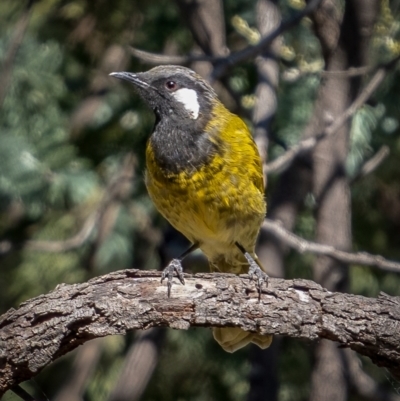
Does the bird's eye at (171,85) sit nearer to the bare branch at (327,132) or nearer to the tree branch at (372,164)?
the bare branch at (327,132)

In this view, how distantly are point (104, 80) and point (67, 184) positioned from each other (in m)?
1.16

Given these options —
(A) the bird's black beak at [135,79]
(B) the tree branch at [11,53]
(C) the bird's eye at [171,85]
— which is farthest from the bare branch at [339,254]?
(B) the tree branch at [11,53]

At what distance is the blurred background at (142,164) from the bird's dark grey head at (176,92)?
201mm

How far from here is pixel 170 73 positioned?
16.8 ft

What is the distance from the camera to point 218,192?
15.5ft

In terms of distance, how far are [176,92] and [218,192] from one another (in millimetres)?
668

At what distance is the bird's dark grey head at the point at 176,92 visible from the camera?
509 cm

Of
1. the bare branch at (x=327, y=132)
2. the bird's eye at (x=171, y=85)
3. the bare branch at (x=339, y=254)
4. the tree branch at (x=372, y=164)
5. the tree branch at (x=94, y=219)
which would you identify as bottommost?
the tree branch at (x=94, y=219)

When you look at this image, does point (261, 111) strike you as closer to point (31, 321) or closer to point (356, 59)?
point (356, 59)

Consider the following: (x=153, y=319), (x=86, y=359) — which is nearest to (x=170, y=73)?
(x=153, y=319)

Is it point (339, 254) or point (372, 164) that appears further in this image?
point (372, 164)

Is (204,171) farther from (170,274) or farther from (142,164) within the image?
(142,164)

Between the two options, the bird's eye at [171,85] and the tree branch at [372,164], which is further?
the tree branch at [372,164]

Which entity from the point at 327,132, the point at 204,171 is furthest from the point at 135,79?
the point at 327,132
